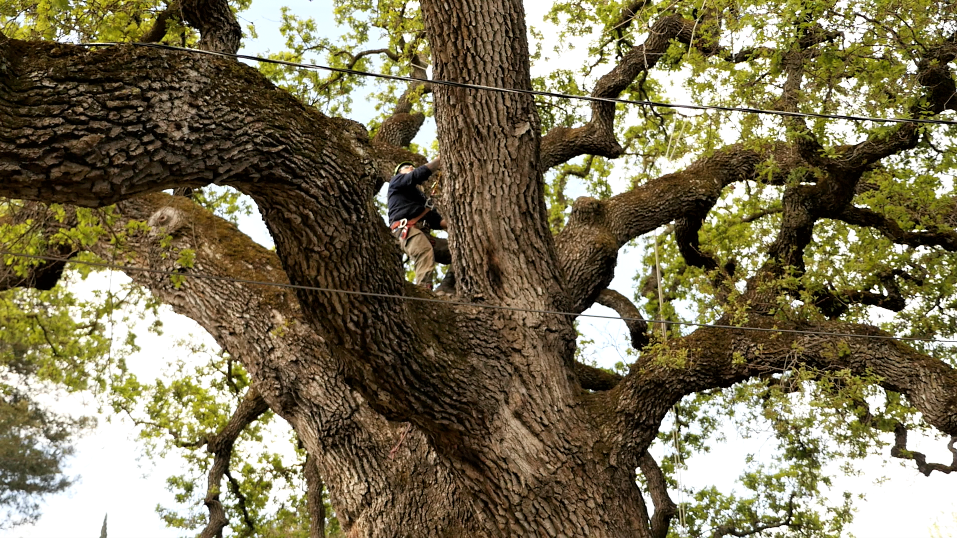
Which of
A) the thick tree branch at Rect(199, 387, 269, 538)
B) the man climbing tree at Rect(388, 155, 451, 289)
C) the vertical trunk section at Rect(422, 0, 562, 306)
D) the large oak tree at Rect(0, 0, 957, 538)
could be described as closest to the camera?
the large oak tree at Rect(0, 0, 957, 538)

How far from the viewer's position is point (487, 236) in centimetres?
509

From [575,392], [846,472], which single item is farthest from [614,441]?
[846,472]

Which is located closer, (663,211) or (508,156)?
(508,156)

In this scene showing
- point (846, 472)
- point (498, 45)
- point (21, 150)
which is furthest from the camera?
point (846, 472)

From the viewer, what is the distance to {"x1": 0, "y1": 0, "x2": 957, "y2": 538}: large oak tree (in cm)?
333

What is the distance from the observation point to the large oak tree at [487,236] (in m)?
3.33

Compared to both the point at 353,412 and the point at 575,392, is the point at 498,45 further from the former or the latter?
the point at 353,412

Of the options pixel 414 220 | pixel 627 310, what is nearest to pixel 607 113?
pixel 627 310

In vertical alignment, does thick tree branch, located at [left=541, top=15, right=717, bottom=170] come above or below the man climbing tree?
above

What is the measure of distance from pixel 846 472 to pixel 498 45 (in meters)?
8.04

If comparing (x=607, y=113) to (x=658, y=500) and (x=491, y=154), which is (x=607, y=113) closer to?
(x=491, y=154)

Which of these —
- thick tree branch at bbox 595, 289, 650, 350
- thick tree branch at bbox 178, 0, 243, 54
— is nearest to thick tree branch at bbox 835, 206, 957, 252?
thick tree branch at bbox 595, 289, 650, 350

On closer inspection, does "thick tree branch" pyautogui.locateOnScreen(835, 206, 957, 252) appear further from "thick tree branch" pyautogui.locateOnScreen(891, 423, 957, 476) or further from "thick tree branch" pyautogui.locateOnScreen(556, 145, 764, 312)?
"thick tree branch" pyautogui.locateOnScreen(891, 423, 957, 476)

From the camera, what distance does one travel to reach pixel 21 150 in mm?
2938
